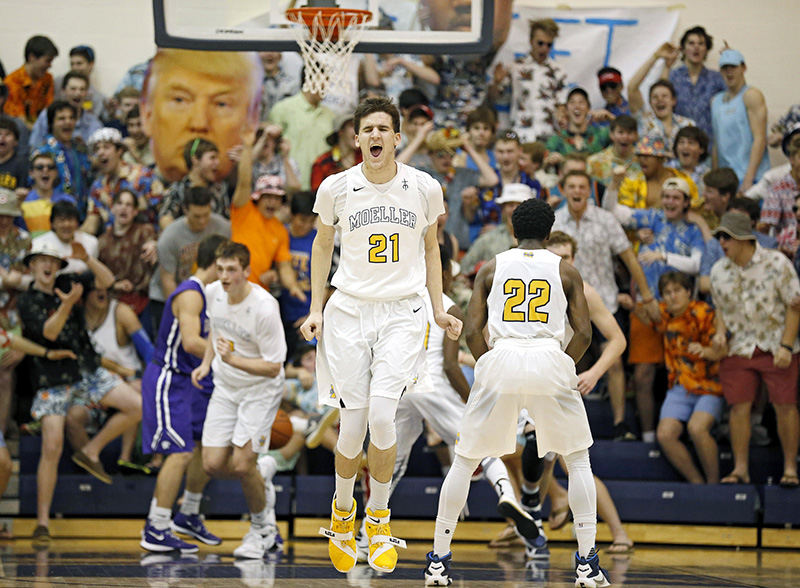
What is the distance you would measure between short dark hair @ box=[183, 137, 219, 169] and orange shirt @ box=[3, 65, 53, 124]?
2.02 m

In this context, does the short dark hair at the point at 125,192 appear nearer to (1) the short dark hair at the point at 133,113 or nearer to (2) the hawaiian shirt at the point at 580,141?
(1) the short dark hair at the point at 133,113

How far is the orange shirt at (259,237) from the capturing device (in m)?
11.6

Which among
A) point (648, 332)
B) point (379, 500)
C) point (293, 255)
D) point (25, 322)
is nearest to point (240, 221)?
point (293, 255)

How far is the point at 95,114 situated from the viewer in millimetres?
13352

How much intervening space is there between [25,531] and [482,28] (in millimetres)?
6075

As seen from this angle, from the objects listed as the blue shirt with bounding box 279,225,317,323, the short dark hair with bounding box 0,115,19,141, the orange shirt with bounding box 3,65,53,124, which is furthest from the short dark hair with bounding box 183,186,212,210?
the orange shirt with bounding box 3,65,53,124

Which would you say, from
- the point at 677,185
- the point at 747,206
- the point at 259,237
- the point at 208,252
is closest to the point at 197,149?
the point at 259,237

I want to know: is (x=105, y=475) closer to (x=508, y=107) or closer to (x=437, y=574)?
(x=437, y=574)

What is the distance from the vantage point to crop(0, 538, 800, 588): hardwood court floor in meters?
7.81

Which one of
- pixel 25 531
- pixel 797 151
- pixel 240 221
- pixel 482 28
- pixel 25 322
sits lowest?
pixel 25 531

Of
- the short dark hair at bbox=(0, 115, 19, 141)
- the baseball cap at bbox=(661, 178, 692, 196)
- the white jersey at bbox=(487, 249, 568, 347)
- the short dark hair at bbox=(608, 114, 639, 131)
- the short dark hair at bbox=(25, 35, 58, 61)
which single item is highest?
the short dark hair at bbox=(25, 35, 58, 61)

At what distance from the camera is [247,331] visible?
931 centimetres

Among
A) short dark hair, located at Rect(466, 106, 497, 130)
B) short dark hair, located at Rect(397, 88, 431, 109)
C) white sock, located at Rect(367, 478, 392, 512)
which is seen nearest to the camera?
white sock, located at Rect(367, 478, 392, 512)

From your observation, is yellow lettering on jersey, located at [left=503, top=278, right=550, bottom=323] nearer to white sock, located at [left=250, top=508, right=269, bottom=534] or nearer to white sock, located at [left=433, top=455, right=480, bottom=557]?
white sock, located at [left=433, top=455, right=480, bottom=557]
